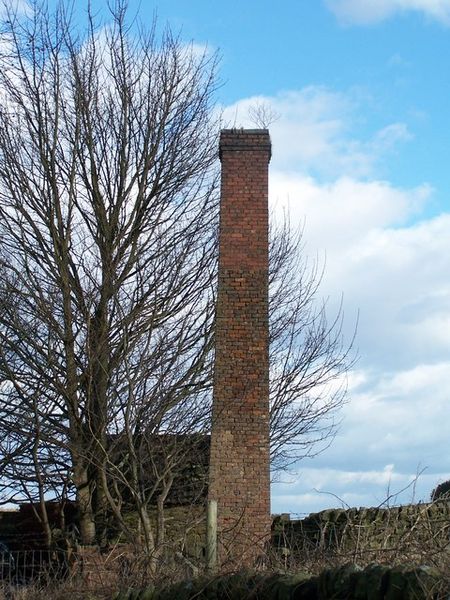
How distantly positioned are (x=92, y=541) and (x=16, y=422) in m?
2.28

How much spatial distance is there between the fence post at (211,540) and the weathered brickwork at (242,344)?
2458 millimetres

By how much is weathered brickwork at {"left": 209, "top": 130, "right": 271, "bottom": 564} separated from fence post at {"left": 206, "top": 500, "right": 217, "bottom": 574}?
2458 mm

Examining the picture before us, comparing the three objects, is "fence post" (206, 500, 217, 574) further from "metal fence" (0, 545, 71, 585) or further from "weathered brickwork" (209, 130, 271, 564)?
"metal fence" (0, 545, 71, 585)

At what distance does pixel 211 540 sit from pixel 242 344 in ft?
14.6

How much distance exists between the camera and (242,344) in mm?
12523

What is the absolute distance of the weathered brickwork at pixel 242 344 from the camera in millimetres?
11773

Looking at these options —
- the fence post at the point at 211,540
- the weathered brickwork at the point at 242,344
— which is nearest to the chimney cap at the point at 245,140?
the weathered brickwork at the point at 242,344

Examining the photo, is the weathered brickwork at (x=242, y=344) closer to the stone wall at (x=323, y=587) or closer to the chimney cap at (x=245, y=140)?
the chimney cap at (x=245, y=140)

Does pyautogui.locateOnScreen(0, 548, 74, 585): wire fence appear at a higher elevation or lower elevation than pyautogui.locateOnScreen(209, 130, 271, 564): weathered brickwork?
lower

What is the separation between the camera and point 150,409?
13766 millimetres

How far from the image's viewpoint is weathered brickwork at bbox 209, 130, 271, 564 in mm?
11773

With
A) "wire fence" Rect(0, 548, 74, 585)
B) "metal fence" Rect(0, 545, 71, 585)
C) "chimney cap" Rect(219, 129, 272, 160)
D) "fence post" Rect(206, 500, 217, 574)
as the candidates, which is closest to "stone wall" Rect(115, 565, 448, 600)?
"fence post" Rect(206, 500, 217, 574)

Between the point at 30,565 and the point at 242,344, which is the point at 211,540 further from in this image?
the point at 242,344

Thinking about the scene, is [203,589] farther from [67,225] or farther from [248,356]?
[67,225]
